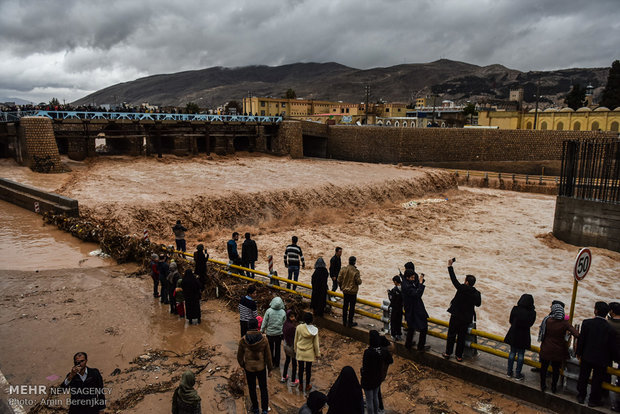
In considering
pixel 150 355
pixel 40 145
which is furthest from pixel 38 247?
pixel 40 145

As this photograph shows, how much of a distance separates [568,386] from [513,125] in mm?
50127

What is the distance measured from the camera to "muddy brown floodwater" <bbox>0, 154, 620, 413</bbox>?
21.5 feet

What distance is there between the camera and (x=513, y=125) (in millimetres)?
49188

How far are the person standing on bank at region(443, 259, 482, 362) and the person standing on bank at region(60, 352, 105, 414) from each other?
4.86m

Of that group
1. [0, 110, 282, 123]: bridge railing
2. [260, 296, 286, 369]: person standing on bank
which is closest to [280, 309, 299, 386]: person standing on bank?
[260, 296, 286, 369]: person standing on bank

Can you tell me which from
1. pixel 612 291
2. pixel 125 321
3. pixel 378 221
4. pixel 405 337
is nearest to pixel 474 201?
pixel 378 221

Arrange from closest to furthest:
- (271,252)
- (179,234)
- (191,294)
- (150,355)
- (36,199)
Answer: (150,355)
(191,294)
(179,234)
(271,252)
(36,199)

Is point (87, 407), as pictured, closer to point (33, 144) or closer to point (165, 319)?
point (165, 319)

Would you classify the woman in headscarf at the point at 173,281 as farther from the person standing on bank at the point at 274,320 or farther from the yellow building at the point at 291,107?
the yellow building at the point at 291,107

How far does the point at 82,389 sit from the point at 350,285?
4320 mm

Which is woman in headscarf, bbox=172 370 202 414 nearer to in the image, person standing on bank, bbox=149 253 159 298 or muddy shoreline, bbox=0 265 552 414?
muddy shoreline, bbox=0 265 552 414

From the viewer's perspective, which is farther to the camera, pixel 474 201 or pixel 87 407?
pixel 474 201

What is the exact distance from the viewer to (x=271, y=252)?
52.5 ft

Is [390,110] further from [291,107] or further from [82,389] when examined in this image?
[82,389]
